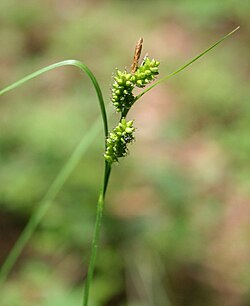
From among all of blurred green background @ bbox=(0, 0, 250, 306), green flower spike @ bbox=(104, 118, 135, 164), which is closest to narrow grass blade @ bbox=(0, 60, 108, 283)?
green flower spike @ bbox=(104, 118, 135, 164)

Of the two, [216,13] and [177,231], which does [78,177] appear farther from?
[216,13]

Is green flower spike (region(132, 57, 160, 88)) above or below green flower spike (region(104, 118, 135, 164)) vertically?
above

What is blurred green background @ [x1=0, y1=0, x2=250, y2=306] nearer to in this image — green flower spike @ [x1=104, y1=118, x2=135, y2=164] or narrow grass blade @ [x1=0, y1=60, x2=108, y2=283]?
narrow grass blade @ [x1=0, y1=60, x2=108, y2=283]

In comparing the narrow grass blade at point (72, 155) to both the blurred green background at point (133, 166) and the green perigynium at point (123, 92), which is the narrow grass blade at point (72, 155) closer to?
the green perigynium at point (123, 92)

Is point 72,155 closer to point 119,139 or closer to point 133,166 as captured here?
point 119,139

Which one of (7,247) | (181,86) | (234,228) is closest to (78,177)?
(7,247)
